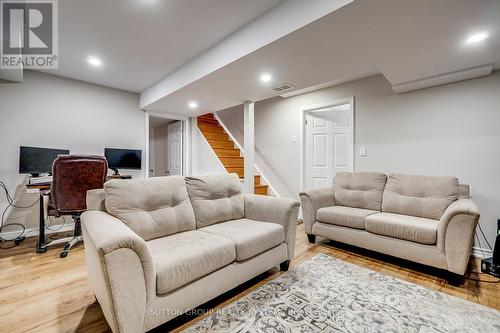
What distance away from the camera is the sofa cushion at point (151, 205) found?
5.38 ft

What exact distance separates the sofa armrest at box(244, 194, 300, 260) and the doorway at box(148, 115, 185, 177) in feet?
10.6

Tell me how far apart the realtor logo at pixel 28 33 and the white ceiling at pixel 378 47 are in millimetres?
1446

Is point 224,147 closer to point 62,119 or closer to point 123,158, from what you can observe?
point 123,158

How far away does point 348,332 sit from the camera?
1.35 m

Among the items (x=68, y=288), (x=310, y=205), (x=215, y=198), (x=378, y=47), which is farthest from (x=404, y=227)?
(x=68, y=288)

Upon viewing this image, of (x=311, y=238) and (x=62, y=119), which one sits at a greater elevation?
(x=62, y=119)

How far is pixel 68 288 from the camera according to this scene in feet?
6.05

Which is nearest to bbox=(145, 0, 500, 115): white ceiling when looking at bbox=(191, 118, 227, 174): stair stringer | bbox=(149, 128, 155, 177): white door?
bbox=(191, 118, 227, 174): stair stringer

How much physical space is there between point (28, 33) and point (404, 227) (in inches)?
166

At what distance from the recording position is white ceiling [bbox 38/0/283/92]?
1.94 metres

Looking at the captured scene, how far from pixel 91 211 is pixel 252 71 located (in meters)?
2.04

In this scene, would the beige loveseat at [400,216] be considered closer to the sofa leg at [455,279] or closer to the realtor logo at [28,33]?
the sofa leg at [455,279]

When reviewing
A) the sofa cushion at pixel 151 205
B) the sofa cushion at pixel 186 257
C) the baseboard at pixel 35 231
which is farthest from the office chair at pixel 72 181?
the sofa cushion at pixel 186 257

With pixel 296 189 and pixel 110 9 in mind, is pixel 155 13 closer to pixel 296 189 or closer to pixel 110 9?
pixel 110 9
